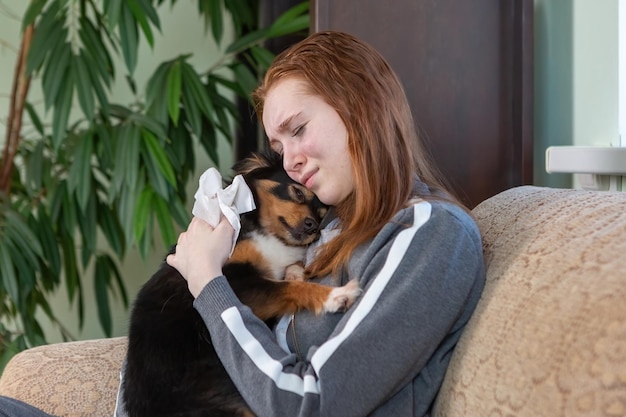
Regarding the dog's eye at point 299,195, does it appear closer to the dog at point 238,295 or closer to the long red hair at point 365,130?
the dog at point 238,295

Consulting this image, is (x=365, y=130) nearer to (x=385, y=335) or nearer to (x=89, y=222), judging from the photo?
(x=385, y=335)

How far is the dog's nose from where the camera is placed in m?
1.62

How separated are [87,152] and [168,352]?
1.47 meters

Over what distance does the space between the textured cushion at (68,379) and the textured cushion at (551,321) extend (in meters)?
0.75

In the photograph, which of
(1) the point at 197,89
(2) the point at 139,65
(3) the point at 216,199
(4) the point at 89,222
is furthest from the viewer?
(2) the point at 139,65

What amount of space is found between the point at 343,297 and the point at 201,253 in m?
0.29

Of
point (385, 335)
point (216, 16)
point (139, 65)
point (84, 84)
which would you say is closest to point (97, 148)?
point (84, 84)

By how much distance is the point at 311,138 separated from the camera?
1.42 metres

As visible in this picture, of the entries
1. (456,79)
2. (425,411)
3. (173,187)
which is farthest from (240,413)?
(173,187)

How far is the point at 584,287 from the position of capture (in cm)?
99

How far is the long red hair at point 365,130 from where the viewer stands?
138 centimetres

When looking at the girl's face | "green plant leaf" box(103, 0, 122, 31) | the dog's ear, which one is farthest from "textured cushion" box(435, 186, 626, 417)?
"green plant leaf" box(103, 0, 122, 31)

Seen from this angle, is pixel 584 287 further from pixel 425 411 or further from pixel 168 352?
pixel 168 352

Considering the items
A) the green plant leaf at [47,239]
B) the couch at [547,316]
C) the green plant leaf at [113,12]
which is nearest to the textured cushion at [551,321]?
the couch at [547,316]
